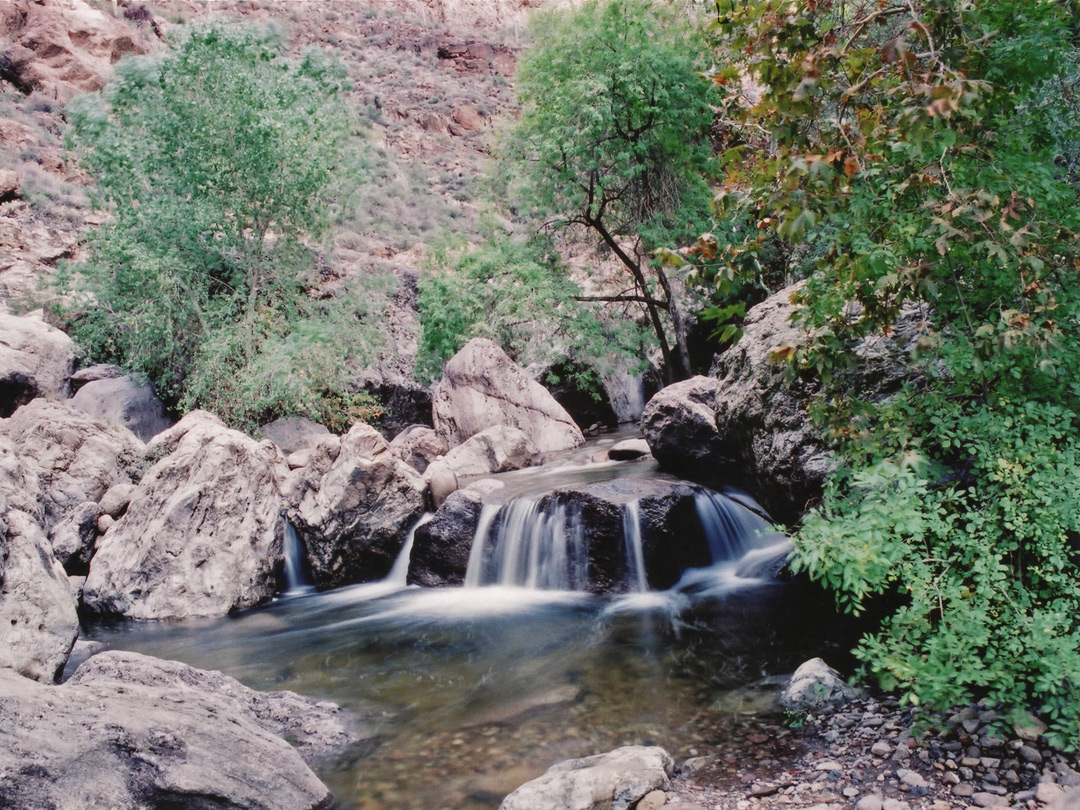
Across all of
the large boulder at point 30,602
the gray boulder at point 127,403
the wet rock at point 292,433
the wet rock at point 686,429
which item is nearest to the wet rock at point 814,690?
the wet rock at point 686,429

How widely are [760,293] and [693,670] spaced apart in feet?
36.2

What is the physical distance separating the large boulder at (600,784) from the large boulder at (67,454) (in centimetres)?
831

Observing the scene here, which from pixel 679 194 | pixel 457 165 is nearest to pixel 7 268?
pixel 679 194

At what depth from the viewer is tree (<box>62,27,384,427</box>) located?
13.8 meters

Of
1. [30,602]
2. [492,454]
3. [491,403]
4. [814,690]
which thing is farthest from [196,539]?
[491,403]

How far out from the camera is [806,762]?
3.69 meters

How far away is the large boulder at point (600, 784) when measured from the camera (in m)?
3.44

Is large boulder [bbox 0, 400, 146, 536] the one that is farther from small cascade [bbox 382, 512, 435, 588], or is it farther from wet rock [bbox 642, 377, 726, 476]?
wet rock [bbox 642, 377, 726, 476]

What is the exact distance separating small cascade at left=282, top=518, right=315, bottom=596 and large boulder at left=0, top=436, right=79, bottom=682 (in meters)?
4.59

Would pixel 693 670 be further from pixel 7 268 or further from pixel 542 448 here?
pixel 7 268

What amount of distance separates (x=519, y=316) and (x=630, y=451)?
4844 millimetres

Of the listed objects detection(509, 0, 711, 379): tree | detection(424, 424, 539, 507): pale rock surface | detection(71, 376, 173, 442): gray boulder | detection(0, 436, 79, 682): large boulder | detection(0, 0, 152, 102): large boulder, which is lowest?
detection(0, 436, 79, 682): large boulder

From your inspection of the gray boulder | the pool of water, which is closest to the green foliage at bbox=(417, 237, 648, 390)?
the gray boulder

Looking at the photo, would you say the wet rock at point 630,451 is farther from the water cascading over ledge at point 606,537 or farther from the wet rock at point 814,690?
the wet rock at point 814,690
